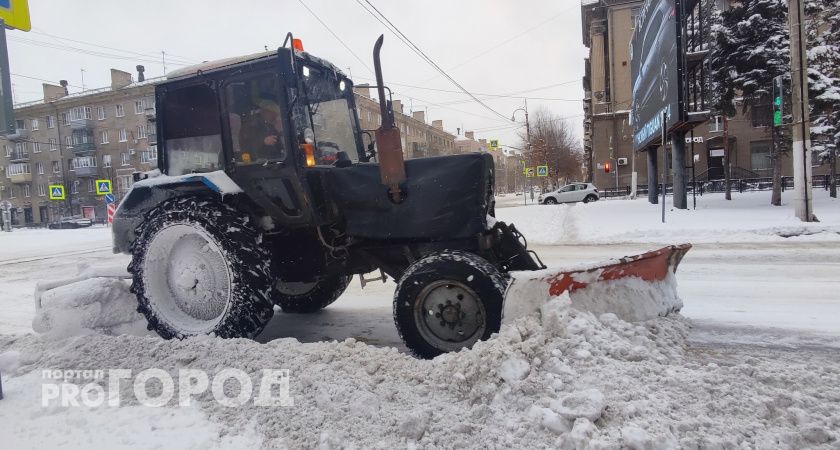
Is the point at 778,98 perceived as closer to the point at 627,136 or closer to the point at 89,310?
the point at 89,310

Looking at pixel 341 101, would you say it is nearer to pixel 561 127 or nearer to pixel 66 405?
pixel 66 405

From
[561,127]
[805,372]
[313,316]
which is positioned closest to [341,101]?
[313,316]

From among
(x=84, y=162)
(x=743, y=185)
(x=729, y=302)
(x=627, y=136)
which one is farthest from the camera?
(x=84, y=162)

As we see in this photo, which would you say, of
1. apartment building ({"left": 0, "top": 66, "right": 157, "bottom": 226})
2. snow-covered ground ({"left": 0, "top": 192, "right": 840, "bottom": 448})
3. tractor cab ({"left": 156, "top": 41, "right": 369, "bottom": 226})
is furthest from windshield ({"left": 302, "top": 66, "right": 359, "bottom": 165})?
apartment building ({"left": 0, "top": 66, "right": 157, "bottom": 226})

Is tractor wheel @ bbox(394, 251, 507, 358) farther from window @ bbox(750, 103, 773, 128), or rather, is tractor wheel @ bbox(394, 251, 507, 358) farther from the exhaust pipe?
window @ bbox(750, 103, 773, 128)

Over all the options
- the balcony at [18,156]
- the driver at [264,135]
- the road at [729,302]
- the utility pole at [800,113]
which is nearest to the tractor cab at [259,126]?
the driver at [264,135]

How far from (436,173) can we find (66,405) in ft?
9.31

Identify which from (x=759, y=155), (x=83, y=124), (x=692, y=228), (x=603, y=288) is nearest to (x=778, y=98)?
(x=692, y=228)

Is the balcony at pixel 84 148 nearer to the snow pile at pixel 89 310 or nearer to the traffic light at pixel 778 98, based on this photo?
the snow pile at pixel 89 310

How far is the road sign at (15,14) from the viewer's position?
3281 mm

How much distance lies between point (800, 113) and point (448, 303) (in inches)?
529

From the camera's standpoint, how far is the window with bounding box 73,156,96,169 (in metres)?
51.1

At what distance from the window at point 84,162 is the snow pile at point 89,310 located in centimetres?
5620

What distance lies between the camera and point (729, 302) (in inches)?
206
